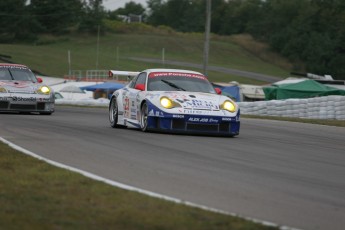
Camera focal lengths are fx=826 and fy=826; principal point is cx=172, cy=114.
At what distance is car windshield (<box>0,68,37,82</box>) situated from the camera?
71.2 ft

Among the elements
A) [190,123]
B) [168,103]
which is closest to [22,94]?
[168,103]

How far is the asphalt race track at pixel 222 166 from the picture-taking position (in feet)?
24.4

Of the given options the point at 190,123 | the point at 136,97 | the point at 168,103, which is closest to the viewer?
the point at 190,123

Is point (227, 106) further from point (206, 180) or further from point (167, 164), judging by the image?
point (206, 180)

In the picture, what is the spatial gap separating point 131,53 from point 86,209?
257ft

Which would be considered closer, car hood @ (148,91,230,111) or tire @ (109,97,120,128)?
car hood @ (148,91,230,111)

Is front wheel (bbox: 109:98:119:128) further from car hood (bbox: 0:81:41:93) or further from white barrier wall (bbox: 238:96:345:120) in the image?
white barrier wall (bbox: 238:96:345:120)

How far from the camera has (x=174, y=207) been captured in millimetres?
6871

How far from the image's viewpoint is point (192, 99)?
48.6 ft

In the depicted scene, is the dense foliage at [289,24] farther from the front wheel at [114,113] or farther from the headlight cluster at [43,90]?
the front wheel at [114,113]

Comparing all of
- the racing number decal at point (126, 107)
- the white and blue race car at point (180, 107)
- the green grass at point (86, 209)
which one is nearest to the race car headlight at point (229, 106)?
the white and blue race car at point (180, 107)

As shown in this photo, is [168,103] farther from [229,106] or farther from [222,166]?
[222,166]

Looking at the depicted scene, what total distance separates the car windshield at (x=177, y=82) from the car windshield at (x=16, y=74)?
6.84 metres

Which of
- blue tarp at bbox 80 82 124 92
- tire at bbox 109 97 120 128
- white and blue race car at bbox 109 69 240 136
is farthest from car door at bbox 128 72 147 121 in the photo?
blue tarp at bbox 80 82 124 92
